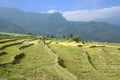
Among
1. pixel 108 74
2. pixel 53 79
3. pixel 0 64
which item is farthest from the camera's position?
pixel 108 74

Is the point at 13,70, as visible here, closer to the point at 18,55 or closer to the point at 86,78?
the point at 86,78

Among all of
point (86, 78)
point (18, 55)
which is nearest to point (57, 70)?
point (86, 78)

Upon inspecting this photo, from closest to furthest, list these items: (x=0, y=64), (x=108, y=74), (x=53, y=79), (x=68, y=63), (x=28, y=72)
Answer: (x=53, y=79) < (x=28, y=72) < (x=0, y=64) < (x=108, y=74) < (x=68, y=63)

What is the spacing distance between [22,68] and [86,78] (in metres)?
9.37

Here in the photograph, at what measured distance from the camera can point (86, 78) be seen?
123 ft

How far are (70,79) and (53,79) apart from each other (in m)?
2.16

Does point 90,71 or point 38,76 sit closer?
point 38,76

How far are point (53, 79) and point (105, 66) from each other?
62.3 ft

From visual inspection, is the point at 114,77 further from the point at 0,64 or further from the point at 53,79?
the point at 0,64

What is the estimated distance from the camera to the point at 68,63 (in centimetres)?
4975

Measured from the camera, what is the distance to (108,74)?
42375 mm

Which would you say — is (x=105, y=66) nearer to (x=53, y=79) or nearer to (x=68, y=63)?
(x=68, y=63)

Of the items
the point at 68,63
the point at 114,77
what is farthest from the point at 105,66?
the point at 114,77

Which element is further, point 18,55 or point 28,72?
point 18,55
